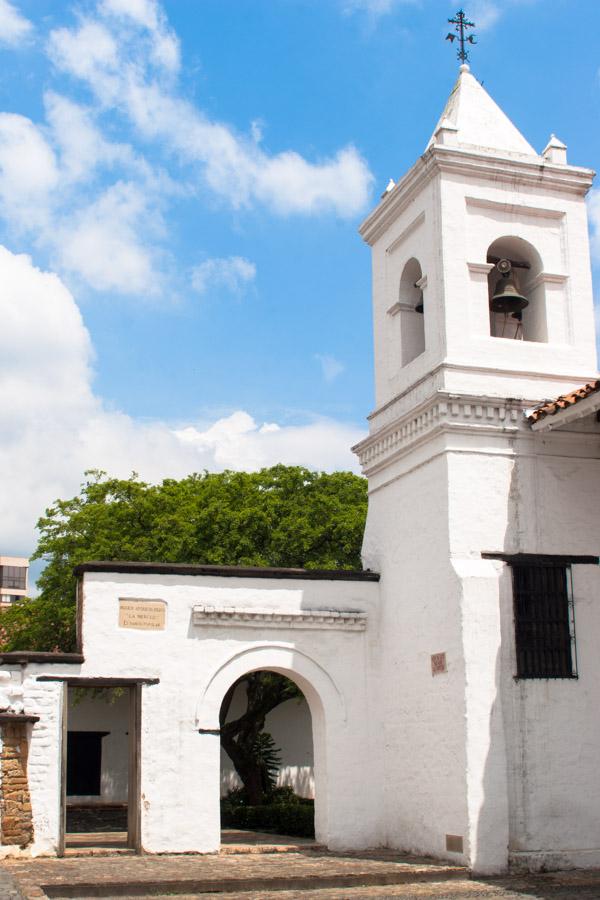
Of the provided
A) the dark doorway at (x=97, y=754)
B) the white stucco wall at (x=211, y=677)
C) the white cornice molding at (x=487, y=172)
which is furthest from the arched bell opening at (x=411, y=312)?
the dark doorway at (x=97, y=754)

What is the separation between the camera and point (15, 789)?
13.5 metres

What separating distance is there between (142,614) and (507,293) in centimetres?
656

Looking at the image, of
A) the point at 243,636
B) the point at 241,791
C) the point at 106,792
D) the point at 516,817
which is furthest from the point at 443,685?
the point at 106,792

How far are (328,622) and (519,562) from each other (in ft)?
9.86

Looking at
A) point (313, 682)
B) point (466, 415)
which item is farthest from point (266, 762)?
point (466, 415)

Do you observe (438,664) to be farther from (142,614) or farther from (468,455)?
(142,614)

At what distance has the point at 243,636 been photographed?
1518 cm

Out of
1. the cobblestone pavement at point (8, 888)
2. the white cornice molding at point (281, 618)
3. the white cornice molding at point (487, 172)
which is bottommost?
the cobblestone pavement at point (8, 888)

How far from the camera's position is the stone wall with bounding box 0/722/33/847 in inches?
525

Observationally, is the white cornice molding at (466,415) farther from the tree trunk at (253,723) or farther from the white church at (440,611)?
the tree trunk at (253,723)

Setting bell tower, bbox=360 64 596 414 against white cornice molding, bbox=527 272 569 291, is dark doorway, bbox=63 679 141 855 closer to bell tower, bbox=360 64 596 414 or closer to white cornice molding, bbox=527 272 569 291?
bell tower, bbox=360 64 596 414

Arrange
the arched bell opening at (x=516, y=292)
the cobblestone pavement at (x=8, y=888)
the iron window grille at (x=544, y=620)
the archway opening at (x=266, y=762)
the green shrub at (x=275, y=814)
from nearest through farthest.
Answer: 1. the cobblestone pavement at (x=8, y=888)
2. the iron window grille at (x=544, y=620)
3. the arched bell opening at (x=516, y=292)
4. the green shrub at (x=275, y=814)
5. the archway opening at (x=266, y=762)

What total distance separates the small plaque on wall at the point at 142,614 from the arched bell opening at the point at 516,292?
6135 mm

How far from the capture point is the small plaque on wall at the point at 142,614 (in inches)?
577
